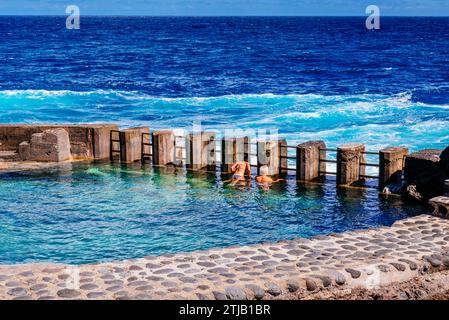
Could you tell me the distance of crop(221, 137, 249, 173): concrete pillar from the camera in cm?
1997

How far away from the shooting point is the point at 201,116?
37375mm

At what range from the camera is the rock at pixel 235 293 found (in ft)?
31.9

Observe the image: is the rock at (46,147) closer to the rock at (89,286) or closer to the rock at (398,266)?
the rock at (89,286)

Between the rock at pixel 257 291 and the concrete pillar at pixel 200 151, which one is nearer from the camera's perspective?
the rock at pixel 257 291

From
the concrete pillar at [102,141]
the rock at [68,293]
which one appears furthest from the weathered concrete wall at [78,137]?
the rock at [68,293]

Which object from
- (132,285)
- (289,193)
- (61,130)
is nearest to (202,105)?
(61,130)

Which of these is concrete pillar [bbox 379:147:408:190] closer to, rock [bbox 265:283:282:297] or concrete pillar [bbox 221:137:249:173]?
concrete pillar [bbox 221:137:249:173]

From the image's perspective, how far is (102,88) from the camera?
49500 mm

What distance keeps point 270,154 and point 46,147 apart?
700cm

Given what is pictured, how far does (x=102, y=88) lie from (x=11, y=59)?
24.8 meters

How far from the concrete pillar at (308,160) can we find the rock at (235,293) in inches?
376

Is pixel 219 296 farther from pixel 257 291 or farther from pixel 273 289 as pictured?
pixel 273 289

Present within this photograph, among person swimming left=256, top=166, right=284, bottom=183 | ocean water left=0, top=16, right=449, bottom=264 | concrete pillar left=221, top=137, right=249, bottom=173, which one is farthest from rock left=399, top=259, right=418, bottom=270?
concrete pillar left=221, top=137, right=249, bottom=173
